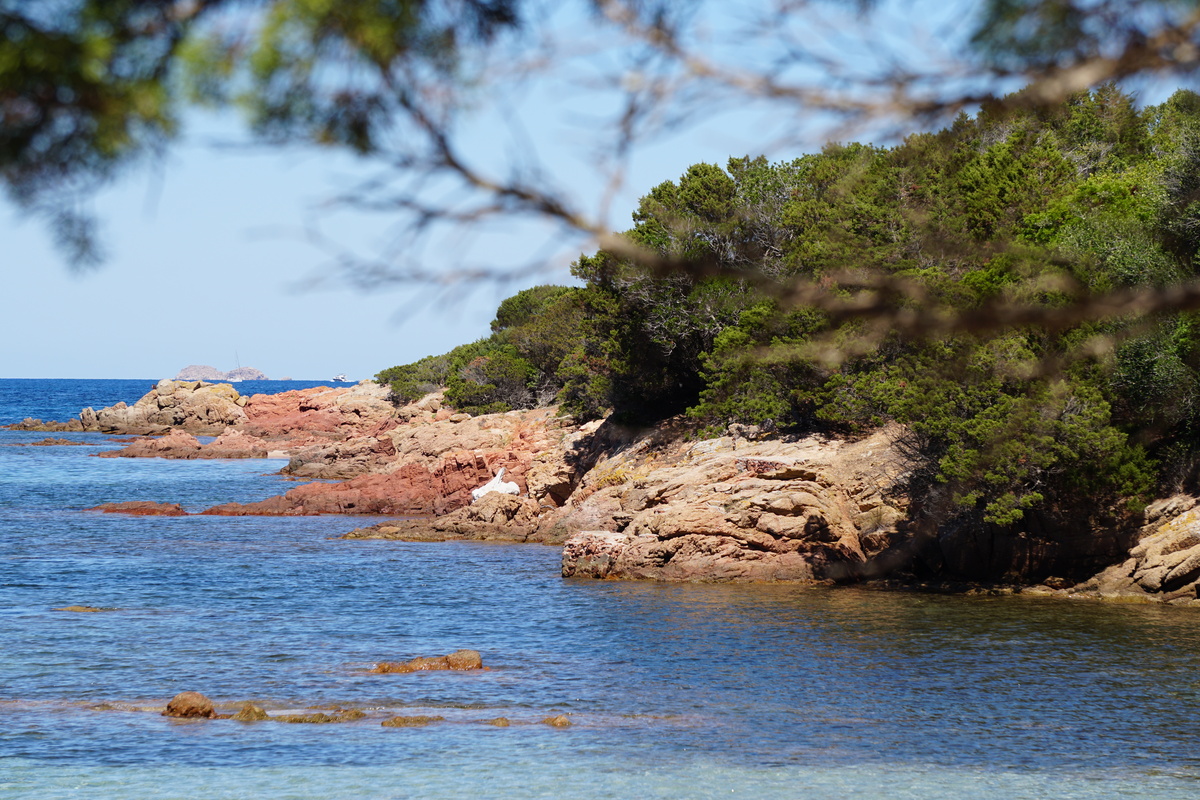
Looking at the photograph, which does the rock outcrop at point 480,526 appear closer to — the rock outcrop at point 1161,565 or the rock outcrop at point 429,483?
the rock outcrop at point 429,483

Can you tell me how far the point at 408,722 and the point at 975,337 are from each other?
9.14m

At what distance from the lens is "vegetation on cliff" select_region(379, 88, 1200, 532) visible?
22016 millimetres

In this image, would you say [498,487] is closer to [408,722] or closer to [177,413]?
[408,722]

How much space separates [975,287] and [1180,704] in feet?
28.0

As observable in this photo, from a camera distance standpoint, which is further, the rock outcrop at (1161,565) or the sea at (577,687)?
the rock outcrop at (1161,565)

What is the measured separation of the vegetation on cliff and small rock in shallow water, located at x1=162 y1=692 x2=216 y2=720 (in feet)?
30.4

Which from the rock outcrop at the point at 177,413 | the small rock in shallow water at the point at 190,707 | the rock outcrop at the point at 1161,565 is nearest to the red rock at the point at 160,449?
the rock outcrop at the point at 177,413

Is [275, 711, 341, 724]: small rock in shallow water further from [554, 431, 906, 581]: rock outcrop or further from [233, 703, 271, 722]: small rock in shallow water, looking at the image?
[554, 431, 906, 581]: rock outcrop

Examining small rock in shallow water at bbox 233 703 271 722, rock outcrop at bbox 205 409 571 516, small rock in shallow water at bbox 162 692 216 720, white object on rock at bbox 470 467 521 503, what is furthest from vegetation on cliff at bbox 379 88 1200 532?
small rock in shallow water at bbox 162 692 216 720

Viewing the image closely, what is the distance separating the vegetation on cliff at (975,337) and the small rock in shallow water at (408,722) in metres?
7.26

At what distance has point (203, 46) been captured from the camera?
4.76 meters

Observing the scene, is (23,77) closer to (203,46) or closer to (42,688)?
(203,46)

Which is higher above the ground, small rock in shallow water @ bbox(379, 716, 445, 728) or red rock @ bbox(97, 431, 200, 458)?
red rock @ bbox(97, 431, 200, 458)

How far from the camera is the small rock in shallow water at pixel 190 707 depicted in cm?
1474
